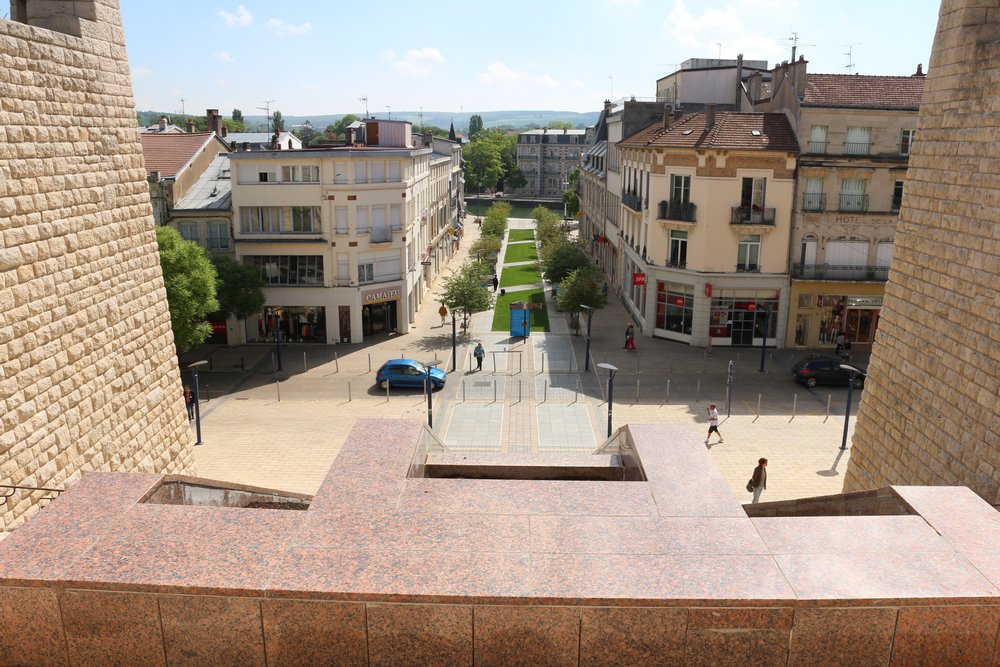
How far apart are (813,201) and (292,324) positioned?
914 inches

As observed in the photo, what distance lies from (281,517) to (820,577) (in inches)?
172

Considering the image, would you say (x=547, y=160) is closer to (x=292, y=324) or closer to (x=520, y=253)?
(x=520, y=253)

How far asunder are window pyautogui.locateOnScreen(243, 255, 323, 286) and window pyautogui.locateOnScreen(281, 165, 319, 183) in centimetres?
328

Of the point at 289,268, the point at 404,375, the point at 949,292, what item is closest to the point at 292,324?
the point at 289,268

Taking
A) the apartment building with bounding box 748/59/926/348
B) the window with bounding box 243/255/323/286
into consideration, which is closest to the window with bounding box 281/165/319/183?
the window with bounding box 243/255/323/286

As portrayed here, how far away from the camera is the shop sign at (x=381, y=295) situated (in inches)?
1382

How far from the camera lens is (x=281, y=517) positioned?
6.74 metres

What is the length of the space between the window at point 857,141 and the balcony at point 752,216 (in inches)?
159

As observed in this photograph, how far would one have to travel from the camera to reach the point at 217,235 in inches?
1367

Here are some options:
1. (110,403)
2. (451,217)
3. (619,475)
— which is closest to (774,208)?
(619,475)

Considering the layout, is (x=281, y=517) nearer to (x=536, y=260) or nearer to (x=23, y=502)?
(x=23, y=502)

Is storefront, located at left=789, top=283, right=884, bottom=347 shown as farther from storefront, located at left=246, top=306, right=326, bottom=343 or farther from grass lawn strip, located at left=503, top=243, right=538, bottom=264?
grass lawn strip, located at left=503, top=243, right=538, bottom=264

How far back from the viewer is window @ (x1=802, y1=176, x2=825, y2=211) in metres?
32.9

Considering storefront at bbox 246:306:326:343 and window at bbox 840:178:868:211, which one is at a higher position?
window at bbox 840:178:868:211
